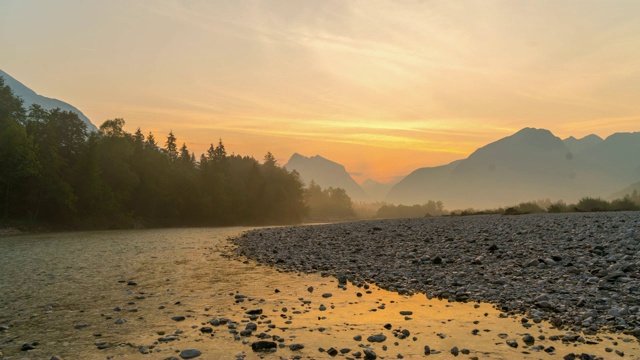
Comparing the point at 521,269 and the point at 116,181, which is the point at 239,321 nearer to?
the point at 521,269

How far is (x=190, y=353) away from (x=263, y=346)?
5.41 feet

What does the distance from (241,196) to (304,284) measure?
10191 cm

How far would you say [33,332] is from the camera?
10633mm

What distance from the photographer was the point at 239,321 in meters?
11.4

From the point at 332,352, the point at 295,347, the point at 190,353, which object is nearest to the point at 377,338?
the point at 332,352

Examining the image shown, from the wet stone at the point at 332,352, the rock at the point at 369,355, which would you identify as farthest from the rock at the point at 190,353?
the rock at the point at 369,355

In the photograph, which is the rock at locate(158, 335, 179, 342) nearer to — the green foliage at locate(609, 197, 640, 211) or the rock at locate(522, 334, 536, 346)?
the rock at locate(522, 334, 536, 346)

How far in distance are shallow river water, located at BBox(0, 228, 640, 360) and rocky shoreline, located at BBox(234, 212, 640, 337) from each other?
3.17 feet

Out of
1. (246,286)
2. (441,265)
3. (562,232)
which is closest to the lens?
(246,286)

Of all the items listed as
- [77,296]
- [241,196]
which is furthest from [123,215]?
[77,296]

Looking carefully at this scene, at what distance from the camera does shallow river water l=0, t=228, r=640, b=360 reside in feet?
29.2

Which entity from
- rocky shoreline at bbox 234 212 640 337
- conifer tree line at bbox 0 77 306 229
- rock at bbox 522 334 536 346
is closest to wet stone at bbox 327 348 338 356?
rock at bbox 522 334 536 346

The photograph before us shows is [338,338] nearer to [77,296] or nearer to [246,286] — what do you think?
[246,286]

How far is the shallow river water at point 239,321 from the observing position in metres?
8.89
